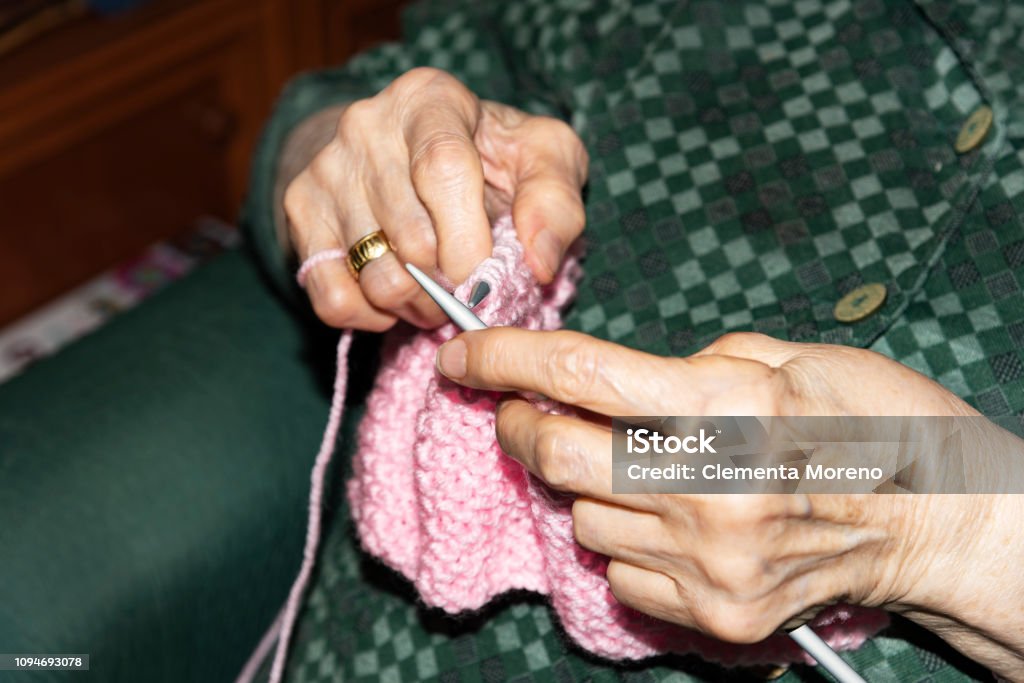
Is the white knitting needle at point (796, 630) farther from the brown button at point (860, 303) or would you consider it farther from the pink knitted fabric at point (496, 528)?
the brown button at point (860, 303)

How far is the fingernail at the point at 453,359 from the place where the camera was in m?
0.60

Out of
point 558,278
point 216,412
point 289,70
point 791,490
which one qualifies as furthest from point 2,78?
point 791,490

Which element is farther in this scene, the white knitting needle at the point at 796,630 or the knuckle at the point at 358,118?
the knuckle at the point at 358,118

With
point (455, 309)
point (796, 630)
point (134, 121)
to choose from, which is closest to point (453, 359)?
point (455, 309)

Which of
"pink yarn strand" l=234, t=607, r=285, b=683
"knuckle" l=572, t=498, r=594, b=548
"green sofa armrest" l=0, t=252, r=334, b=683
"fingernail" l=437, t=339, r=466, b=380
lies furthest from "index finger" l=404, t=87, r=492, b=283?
"pink yarn strand" l=234, t=607, r=285, b=683

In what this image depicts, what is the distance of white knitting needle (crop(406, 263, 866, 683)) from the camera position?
1.82 feet

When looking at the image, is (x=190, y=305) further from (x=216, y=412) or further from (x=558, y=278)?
(x=558, y=278)

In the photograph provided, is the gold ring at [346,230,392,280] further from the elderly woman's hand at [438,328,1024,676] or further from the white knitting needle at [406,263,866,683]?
the elderly woman's hand at [438,328,1024,676]

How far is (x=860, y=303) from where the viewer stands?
72cm

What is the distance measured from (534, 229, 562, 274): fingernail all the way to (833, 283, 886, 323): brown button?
0.78ft

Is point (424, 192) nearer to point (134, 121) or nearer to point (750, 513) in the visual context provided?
point (750, 513)

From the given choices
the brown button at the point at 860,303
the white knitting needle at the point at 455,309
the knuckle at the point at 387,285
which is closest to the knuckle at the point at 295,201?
the knuckle at the point at 387,285

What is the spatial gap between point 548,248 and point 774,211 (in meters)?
0.23

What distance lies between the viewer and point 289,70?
1818 mm
